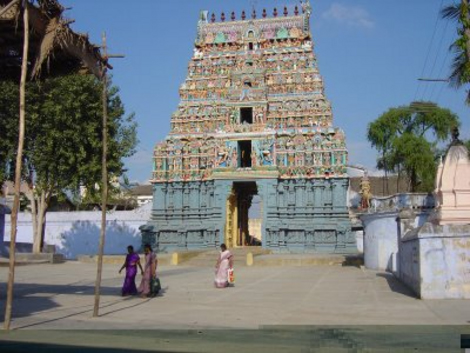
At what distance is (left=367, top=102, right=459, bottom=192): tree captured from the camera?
138ft

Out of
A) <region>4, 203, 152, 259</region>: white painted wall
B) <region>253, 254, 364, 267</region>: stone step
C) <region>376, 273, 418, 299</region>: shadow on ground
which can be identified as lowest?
<region>376, 273, 418, 299</region>: shadow on ground

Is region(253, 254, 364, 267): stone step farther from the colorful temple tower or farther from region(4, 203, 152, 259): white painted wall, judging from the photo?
region(4, 203, 152, 259): white painted wall

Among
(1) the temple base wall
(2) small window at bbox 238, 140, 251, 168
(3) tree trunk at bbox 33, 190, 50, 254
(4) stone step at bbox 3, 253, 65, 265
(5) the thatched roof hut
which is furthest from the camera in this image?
(2) small window at bbox 238, 140, 251, 168

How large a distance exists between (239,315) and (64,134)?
1817 cm

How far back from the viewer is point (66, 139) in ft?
88.1

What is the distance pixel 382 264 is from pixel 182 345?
16.9m

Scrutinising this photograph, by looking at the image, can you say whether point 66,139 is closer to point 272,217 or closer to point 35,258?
point 35,258

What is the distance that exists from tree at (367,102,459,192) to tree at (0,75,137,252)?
22.7 meters

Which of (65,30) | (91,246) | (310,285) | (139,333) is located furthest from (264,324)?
(91,246)

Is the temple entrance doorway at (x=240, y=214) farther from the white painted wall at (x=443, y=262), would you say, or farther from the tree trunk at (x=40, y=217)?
the white painted wall at (x=443, y=262)

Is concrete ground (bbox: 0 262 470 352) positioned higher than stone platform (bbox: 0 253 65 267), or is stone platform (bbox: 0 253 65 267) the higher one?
stone platform (bbox: 0 253 65 267)

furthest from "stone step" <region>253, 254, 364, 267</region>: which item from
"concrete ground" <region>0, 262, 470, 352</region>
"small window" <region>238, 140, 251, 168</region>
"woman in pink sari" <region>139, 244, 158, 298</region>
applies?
"woman in pink sari" <region>139, 244, 158, 298</region>

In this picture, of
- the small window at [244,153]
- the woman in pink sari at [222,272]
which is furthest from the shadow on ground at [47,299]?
the small window at [244,153]

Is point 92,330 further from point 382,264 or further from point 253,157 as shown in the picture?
point 253,157
